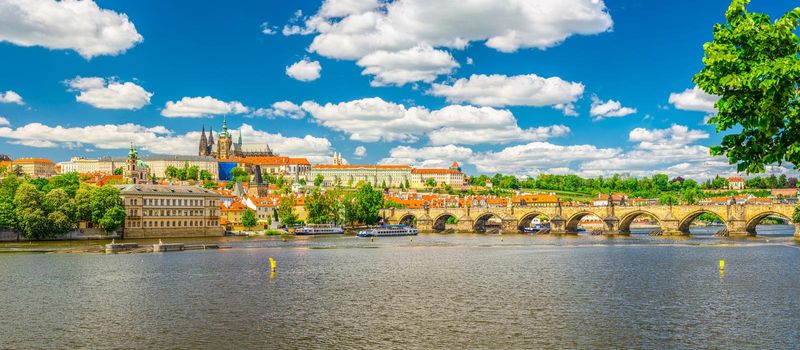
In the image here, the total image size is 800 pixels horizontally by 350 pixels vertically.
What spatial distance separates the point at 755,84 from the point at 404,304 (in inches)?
668

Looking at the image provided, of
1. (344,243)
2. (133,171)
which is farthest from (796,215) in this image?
(133,171)

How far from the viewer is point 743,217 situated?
79.2 metres

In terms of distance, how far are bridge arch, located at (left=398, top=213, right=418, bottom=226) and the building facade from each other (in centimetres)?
3445

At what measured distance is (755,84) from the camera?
1401 centimetres

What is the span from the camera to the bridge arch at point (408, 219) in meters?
121

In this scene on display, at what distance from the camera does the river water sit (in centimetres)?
2127

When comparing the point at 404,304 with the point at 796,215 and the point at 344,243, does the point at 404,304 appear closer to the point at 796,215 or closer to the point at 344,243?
the point at 344,243

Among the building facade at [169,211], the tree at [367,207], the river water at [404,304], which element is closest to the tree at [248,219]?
the building facade at [169,211]

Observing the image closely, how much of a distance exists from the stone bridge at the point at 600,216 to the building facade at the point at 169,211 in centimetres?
3543

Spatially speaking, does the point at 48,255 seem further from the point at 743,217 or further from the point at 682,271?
the point at 743,217

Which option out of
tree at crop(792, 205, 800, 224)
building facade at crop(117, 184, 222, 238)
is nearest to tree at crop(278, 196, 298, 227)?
building facade at crop(117, 184, 222, 238)

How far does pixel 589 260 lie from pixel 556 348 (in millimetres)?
29300

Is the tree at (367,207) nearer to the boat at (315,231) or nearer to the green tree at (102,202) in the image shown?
the boat at (315,231)

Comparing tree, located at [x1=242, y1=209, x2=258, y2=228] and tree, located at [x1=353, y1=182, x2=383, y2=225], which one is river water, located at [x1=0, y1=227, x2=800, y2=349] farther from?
tree, located at [x1=353, y1=182, x2=383, y2=225]
